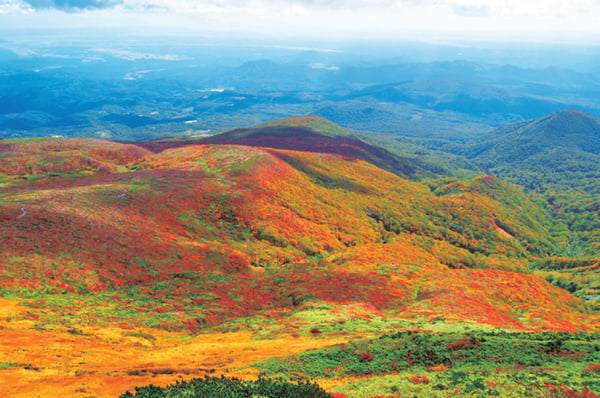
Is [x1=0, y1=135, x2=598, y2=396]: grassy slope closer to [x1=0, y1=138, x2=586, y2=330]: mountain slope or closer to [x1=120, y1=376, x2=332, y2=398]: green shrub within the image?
[x1=0, y1=138, x2=586, y2=330]: mountain slope

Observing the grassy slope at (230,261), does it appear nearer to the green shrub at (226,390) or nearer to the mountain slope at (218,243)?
the mountain slope at (218,243)

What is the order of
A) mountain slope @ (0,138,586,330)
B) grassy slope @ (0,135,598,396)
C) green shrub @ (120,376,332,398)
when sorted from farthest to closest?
mountain slope @ (0,138,586,330) → grassy slope @ (0,135,598,396) → green shrub @ (120,376,332,398)

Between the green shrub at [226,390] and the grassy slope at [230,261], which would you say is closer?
the green shrub at [226,390]

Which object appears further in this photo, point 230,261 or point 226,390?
point 230,261

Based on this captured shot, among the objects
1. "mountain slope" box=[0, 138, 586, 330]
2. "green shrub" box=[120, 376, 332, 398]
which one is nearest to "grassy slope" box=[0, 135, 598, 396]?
"mountain slope" box=[0, 138, 586, 330]

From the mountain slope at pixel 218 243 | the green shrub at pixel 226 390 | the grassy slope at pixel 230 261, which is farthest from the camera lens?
the mountain slope at pixel 218 243

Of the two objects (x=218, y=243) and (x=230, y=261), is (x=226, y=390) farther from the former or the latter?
(x=218, y=243)

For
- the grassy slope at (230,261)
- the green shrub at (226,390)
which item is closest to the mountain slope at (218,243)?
the grassy slope at (230,261)

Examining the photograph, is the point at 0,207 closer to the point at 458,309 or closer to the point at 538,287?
the point at 458,309

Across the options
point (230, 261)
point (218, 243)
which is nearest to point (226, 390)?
point (230, 261)

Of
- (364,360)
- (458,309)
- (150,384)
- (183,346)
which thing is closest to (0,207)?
(183,346)

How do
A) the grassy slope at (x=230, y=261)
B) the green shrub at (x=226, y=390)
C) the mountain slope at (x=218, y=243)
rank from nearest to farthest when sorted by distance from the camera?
the green shrub at (x=226, y=390) → the grassy slope at (x=230, y=261) → the mountain slope at (x=218, y=243)
